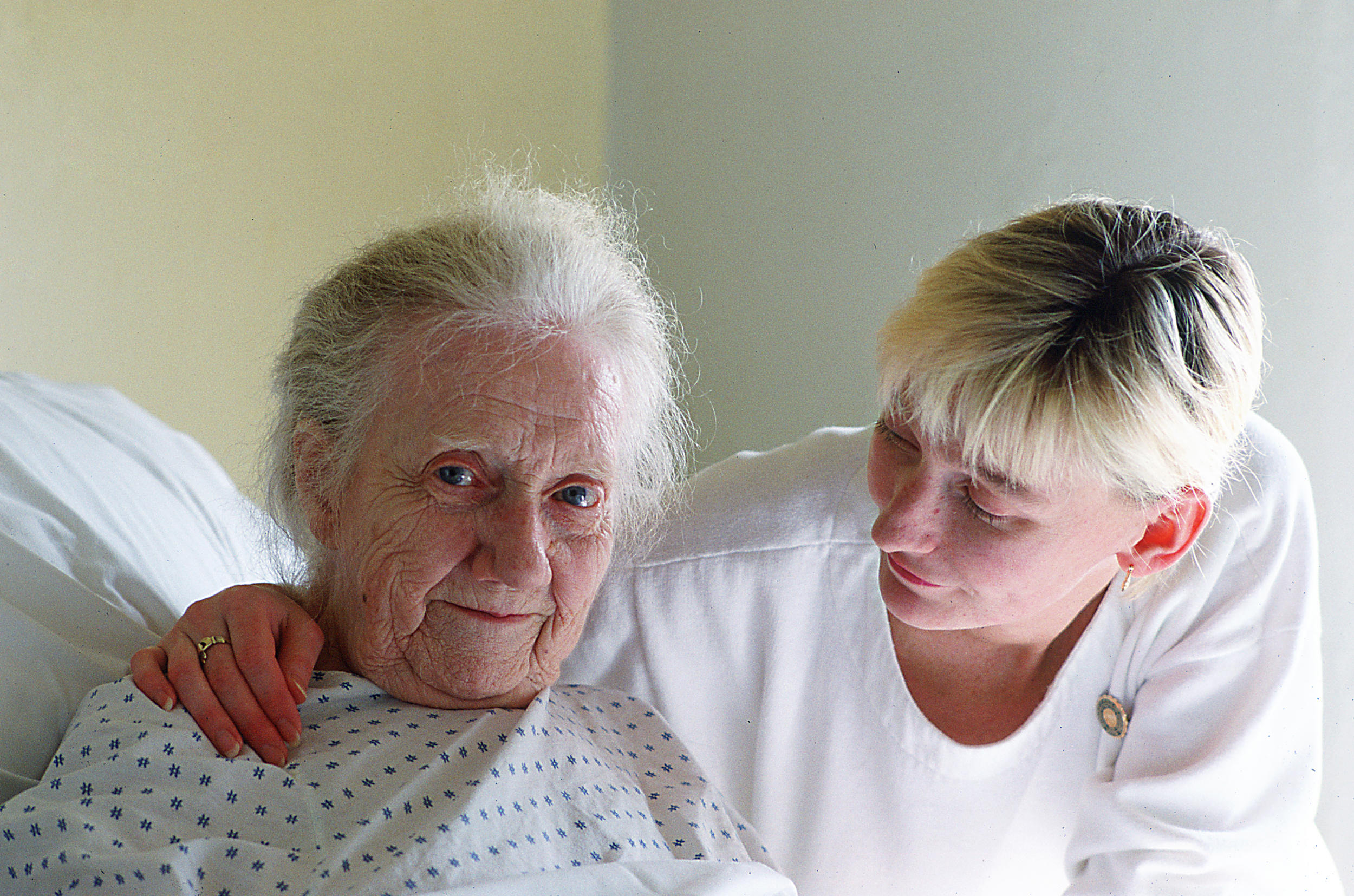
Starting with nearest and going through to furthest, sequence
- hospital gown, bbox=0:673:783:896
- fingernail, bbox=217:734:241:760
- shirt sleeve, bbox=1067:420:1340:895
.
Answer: hospital gown, bbox=0:673:783:896 < fingernail, bbox=217:734:241:760 < shirt sleeve, bbox=1067:420:1340:895

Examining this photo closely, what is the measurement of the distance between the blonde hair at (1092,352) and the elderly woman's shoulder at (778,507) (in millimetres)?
326

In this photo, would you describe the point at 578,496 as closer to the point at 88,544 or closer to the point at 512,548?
the point at 512,548


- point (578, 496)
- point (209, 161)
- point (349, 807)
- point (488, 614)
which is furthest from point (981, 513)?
point (209, 161)

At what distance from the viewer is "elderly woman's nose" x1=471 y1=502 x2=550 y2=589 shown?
1.20m

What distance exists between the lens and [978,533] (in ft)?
4.29

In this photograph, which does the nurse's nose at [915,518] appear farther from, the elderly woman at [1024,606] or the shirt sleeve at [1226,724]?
the shirt sleeve at [1226,724]

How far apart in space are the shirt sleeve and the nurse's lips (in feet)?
1.21

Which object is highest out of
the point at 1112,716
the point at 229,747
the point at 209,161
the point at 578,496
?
the point at 209,161

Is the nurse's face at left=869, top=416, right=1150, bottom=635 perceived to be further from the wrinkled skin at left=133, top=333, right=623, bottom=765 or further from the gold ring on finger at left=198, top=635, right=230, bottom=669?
the gold ring on finger at left=198, top=635, right=230, bottom=669

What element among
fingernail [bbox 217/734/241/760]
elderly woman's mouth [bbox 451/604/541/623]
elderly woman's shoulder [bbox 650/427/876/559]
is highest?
elderly woman's shoulder [bbox 650/427/876/559]

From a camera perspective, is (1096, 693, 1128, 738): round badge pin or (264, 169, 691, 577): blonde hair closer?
(264, 169, 691, 577): blonde hair

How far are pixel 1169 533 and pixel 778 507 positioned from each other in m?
0.52

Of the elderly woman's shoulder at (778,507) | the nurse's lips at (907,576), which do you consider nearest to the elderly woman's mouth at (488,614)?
the elderly woman's shoulder at (778,507)

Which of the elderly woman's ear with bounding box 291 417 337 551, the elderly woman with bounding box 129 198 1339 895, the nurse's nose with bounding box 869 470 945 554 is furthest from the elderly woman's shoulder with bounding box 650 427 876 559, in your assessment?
the elderly woman's ear with bounding box 291 417 337 551
